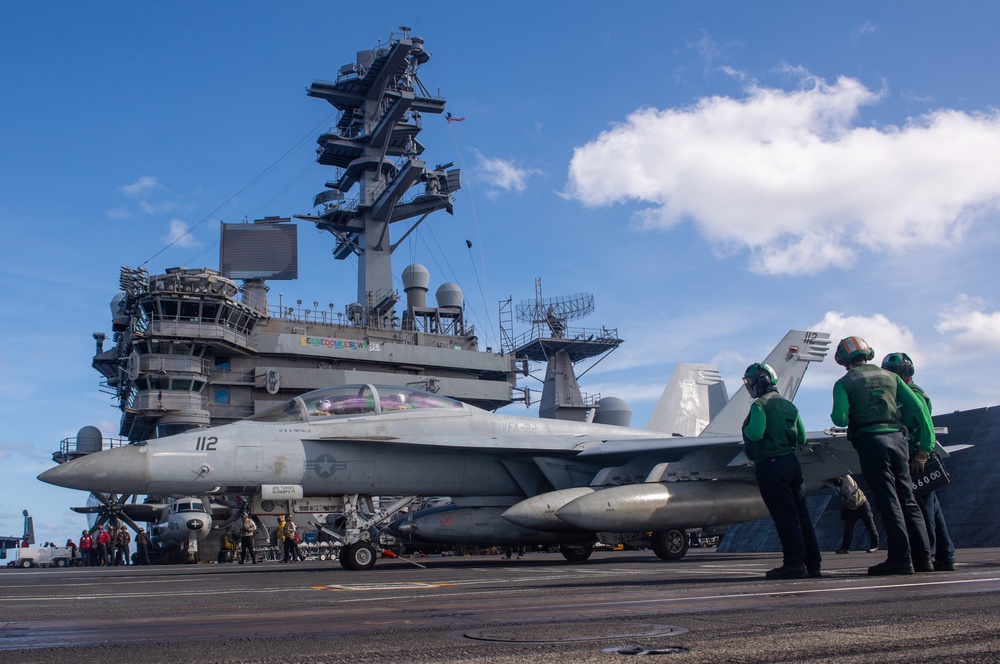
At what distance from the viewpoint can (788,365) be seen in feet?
59.2

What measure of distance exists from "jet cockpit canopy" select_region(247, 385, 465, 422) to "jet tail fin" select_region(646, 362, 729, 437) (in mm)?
9275

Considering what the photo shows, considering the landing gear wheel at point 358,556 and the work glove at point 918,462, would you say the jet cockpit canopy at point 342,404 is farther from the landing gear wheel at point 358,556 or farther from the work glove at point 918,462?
the work glove at point 918,462

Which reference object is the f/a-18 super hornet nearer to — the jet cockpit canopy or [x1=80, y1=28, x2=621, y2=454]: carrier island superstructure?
the jet cockpit canopy

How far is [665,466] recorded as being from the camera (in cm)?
1338

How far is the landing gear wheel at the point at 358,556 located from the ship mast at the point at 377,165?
38.0 meters

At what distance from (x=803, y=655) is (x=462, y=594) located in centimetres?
337

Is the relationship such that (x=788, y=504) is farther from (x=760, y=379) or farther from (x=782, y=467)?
(x=760, y=379)

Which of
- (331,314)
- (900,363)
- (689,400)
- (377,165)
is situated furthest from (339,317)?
(900,363)

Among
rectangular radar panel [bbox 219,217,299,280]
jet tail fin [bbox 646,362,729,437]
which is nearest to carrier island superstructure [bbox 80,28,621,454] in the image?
rectangular radar panel [bbox 219,217,299,280]

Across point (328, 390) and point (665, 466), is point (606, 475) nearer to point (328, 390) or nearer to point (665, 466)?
point (665, 466)

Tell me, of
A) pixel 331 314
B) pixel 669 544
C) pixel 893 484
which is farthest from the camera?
pixel 331 314

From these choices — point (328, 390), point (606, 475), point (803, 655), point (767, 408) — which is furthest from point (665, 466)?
point (803, 655)

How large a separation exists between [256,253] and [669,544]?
38.1m

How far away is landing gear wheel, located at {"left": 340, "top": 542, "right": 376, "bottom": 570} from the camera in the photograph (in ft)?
39.9
